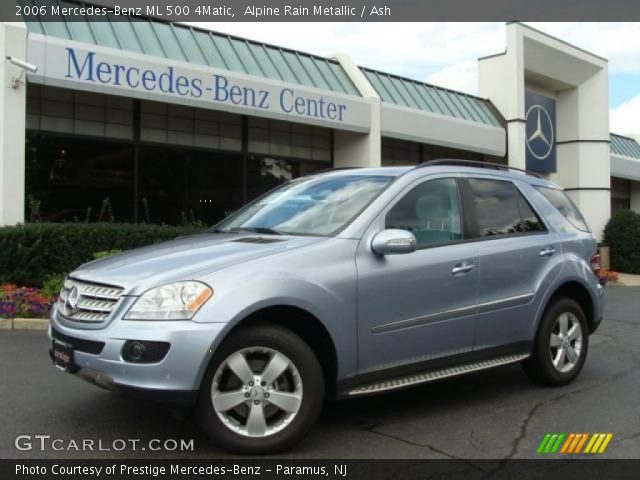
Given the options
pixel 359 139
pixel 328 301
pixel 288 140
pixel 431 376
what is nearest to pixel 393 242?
pixel 328 301

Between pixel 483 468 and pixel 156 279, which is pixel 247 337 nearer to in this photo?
pixel 156 279

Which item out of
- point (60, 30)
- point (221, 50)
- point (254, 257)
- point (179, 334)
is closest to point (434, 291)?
point (254, 257)

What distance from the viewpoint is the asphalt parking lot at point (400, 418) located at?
3961 mm

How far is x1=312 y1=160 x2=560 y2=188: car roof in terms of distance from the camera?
190 inches

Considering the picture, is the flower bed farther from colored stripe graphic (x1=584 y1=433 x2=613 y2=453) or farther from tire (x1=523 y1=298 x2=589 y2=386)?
colored stripe graphic (x1=584 y1=433 x2=613 y2=453)

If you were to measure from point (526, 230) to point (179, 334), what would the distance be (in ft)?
10.5

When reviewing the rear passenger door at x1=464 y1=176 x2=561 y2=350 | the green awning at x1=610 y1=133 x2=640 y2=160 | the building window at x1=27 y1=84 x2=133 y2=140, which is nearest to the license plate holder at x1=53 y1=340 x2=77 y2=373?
the rear passenger door at x1=464 y1=176 x2=561 y2=350

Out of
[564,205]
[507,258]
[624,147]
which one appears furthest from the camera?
[624,147]

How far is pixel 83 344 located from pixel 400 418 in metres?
2.26

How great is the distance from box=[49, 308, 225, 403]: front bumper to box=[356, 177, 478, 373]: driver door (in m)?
1.08

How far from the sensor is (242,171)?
15.8m

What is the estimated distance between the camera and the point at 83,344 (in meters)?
3.65

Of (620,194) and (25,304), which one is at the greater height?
(620,194)

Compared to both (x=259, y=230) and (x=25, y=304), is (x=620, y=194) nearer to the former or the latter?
(x=25, y=304)
